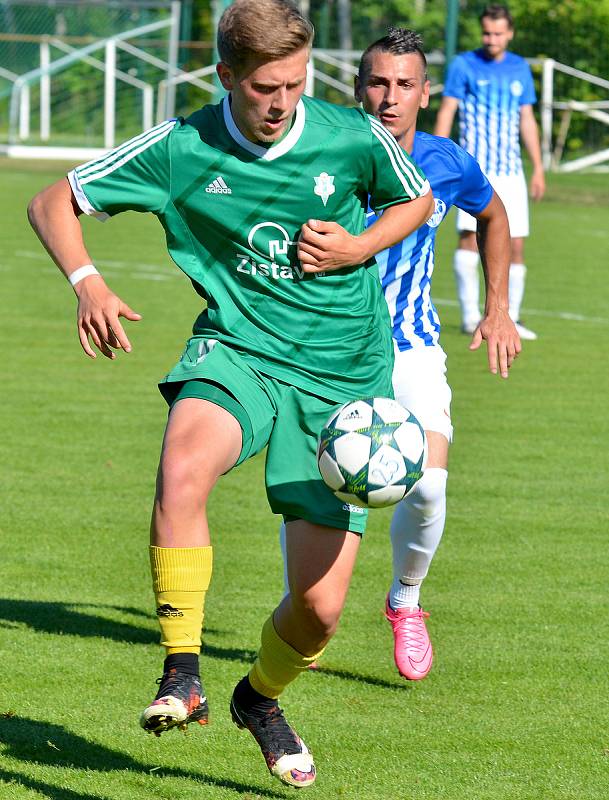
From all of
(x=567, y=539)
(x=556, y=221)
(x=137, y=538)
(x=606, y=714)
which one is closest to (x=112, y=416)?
(x=137, y=538)

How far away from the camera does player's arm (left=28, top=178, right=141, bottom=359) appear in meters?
4.09

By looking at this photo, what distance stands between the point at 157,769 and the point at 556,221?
20.7 metres

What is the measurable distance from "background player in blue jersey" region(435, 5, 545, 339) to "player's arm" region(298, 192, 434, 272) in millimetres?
8654

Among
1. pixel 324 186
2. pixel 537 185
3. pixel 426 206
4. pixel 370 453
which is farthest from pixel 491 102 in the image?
pixel 370 453

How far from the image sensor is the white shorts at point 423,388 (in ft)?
18.2

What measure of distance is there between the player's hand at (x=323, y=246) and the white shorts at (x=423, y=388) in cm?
136

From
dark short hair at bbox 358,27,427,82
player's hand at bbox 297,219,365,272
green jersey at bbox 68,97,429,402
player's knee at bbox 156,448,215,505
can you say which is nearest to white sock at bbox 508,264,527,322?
dark short hair at bbox 358,27,427,82

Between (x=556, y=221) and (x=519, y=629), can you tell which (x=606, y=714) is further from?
(x=556, y=221)

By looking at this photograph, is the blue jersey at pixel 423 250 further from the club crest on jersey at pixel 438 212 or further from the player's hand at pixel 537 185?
the player's hand at pixel 537 185

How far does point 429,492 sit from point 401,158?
1478 mm

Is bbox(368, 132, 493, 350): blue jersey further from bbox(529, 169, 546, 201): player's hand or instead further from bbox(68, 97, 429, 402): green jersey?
bbox(529, 169, 546, 201): player's hand

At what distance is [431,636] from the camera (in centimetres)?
580

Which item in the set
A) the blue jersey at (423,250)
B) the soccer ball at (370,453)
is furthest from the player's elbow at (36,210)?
the blue jersey at (423,250)

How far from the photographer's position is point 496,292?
5336mm
